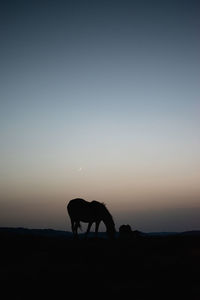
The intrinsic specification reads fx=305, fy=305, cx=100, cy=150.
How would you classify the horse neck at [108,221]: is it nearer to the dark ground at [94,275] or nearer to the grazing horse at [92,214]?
the grazing horse at [92,214]

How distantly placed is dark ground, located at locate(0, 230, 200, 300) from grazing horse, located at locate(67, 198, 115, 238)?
19.6ft

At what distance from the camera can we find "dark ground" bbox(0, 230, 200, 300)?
8148mm

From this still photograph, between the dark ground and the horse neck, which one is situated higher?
the horse neck

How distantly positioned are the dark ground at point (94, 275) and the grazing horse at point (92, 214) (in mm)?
5960

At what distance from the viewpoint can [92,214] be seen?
2091 centimetres

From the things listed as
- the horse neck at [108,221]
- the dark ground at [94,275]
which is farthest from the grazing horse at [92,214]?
the dark ground at [94,275]

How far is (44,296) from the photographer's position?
7.83 meters

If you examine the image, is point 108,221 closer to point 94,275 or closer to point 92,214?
point 92,214

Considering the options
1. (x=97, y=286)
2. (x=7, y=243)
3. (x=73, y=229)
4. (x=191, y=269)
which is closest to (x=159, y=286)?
(x=97, y=286)

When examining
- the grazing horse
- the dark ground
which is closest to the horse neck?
the grazing horse

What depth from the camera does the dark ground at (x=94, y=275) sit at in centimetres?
815

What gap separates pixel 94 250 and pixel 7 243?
16.6ft

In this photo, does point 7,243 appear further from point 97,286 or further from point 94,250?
point 97,286

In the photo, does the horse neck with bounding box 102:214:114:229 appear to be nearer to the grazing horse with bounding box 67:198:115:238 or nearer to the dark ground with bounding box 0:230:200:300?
the grazing horse with bounding box 67:198:115:238
